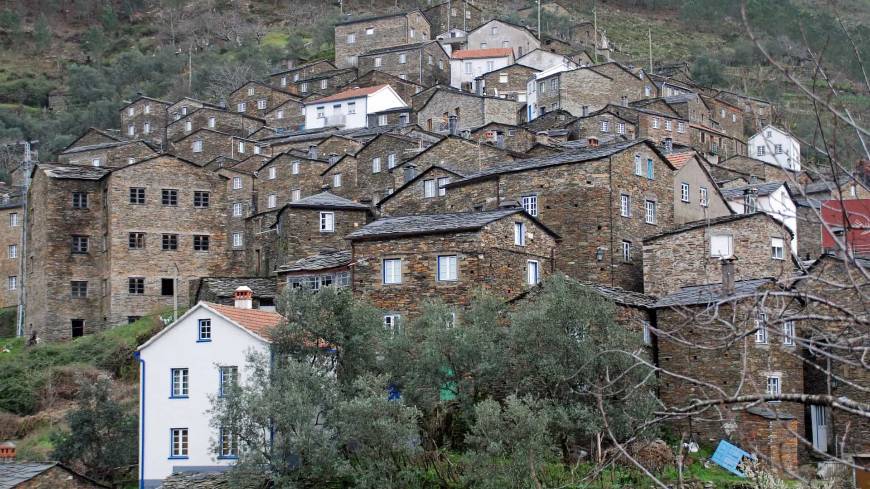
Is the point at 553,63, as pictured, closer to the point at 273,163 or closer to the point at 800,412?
the point at 273,163

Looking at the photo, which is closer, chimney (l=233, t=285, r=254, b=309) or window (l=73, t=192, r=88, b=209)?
chimney (l=233, t=285, r=254, b=309)

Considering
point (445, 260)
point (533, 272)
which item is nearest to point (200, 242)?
point (445, 260)

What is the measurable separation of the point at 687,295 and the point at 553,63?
59.1m

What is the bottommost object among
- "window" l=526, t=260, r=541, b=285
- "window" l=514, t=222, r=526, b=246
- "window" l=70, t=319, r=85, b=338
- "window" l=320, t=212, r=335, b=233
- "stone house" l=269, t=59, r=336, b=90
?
"window" l=70, t=319, r=85, b=338

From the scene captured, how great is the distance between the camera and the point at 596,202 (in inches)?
1754

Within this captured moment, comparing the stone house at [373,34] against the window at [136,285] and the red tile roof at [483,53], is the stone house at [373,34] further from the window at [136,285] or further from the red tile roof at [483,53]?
the window at [136,285]

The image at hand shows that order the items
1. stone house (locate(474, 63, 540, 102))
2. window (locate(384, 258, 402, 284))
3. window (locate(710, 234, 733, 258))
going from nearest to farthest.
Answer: window (locate(384, 258, 402, 284)) < window (locate(710, 234, 733, 258)) < stone house (locate(474, 63, 540, 102))

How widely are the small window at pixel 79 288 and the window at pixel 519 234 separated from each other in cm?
2631

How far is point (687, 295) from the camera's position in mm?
38219

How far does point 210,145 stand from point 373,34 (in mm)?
25490

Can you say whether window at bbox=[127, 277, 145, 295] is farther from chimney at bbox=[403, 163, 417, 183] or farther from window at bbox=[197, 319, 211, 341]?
window at bbox=[197, 319, 211, 341]

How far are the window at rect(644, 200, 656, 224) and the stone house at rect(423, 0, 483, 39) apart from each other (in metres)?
65.1

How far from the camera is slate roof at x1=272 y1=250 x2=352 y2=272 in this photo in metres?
44.2

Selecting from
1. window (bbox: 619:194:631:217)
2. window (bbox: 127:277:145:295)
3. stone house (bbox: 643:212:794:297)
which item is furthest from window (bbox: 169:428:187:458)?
window (bbox: 127:277:145:295)
